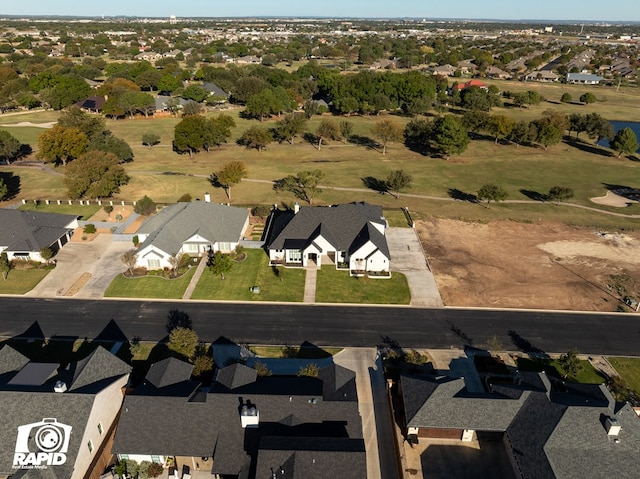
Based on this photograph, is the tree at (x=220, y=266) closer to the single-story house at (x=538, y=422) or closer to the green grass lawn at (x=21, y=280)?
the green grass lawn at (x=21, y=280)

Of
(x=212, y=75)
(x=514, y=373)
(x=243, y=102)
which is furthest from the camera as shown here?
(x=212, y=75)

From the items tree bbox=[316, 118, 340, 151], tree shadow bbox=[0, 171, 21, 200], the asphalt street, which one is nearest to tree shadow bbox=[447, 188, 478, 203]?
the asphalt street

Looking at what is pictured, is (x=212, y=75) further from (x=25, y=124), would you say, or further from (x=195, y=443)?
(x=195, y=443)

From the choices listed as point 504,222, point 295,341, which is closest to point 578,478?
point 295,341

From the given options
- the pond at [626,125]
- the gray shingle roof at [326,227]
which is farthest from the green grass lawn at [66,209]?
the pond at [626,125]

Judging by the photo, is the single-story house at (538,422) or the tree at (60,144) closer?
the single-story house at (538,422)

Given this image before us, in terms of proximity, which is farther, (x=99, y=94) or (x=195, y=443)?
(x=99, y=94)

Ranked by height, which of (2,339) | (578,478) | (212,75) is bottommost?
(2,339)
